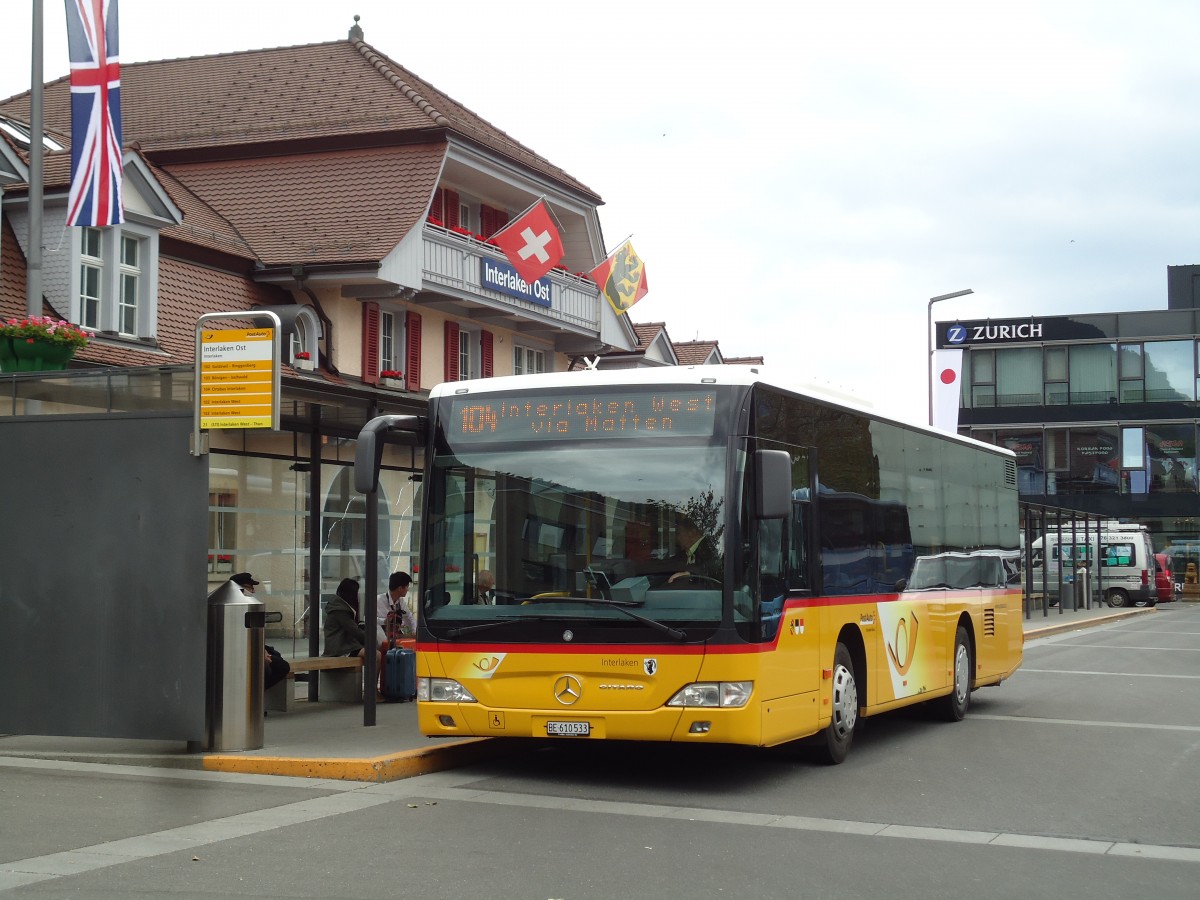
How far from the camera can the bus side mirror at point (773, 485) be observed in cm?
1070

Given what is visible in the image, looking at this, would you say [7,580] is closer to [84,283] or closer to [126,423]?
[126,423]

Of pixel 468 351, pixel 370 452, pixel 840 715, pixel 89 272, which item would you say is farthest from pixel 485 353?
pixel 370 452

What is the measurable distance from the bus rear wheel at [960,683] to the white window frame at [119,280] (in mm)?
13460

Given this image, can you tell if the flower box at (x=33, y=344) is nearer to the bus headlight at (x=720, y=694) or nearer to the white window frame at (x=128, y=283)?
the bus headlight at (x=720, y=694)

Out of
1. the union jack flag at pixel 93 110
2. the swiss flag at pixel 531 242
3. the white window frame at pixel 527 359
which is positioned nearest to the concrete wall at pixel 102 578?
the union jack flag at pixel 93 110

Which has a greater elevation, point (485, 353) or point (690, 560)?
point (485, 353)

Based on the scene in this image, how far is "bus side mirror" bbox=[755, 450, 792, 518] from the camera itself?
10695mm

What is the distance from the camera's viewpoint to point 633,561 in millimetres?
10922

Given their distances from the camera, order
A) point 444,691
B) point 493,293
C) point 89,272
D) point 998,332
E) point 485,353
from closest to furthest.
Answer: point 444,691, point 89,272, point 493,293, point 485,353, point 998,332

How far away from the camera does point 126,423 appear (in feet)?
40.7

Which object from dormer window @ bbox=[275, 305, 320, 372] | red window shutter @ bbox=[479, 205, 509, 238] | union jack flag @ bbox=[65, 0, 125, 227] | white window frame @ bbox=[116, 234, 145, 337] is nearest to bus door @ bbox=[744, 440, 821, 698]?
union jack flag @ bbox=[65, 0, 125, 227]

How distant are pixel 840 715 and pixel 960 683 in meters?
4.34

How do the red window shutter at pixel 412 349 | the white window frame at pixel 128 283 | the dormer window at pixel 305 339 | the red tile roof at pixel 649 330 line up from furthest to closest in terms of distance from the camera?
the red tile roof at pixel 649 330 < the red window shutter at pixel 412 349 < the dormer window at pixel 305 339 < the white window frame at pixel 128 283

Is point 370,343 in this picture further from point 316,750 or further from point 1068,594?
point 1068,594
